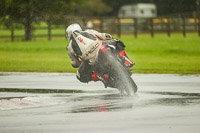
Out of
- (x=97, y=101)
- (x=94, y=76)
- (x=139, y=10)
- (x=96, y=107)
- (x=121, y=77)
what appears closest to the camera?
(x=96, y=107)

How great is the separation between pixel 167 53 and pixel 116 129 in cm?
2269

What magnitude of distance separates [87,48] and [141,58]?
14.6m

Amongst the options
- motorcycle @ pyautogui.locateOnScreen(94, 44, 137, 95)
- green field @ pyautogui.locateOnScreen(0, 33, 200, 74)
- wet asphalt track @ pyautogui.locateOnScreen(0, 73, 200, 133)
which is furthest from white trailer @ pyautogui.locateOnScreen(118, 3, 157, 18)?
motorcycle @ pyautogui.locateOnScreen(94, 44, 137, 95)

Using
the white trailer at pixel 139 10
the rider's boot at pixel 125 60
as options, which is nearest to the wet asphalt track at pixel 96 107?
the rider's boot at pixel 125 60

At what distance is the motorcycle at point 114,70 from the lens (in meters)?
13.8

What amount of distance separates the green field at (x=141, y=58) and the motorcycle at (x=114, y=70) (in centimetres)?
705

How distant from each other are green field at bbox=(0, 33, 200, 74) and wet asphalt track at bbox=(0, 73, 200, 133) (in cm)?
478

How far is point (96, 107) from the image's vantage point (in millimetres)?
11633

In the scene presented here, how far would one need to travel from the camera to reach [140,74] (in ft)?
65.4

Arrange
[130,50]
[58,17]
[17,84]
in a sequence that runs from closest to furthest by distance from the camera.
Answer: [17,84] < [130,50] < [58,17]

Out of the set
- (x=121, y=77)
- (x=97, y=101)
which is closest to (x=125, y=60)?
(x=121, y=77)

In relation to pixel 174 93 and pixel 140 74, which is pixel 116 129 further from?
pixel 140 74

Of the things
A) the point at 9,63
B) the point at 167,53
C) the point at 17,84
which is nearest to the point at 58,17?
the point at 167,53

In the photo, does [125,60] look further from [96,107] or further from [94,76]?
[96,107]
